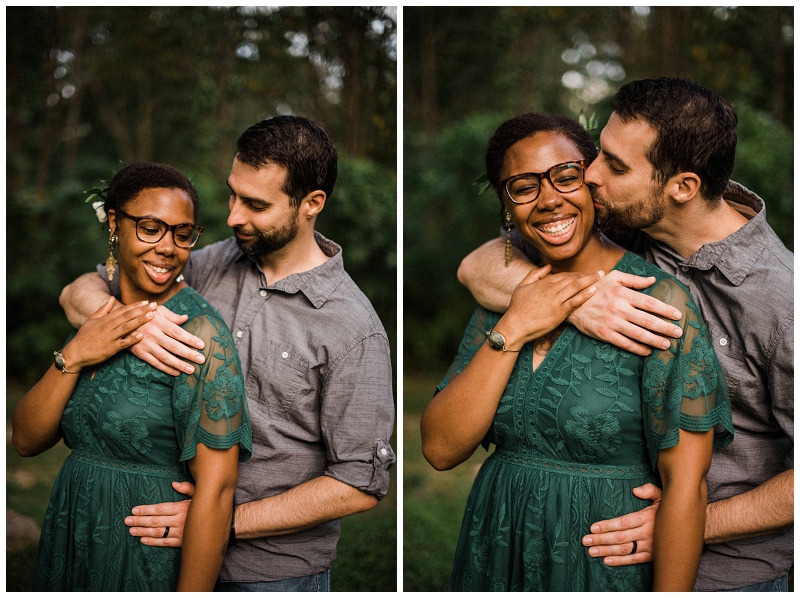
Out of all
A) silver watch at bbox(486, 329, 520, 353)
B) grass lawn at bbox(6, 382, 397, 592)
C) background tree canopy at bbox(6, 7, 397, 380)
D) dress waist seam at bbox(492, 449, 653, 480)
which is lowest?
grass lawn at bbox(6, 382, 397, 592)

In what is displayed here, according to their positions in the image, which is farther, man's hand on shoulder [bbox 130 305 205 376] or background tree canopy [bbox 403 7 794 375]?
background tree canopy [bbox 403 7 794 375]

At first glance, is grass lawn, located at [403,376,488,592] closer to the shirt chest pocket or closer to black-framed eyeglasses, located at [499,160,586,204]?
the shirt chest pocket

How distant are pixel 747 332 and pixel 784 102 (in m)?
5.88

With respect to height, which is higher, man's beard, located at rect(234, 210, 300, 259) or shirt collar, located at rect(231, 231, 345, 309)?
man's beard, located at rect(234, 210, 300, 259)

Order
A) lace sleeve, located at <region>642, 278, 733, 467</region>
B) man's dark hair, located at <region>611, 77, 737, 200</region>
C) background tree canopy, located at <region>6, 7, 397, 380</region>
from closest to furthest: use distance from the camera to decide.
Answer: lace sleeve, located at <region>642, 278, 733, 467</region>, man's dark hair, located at <region>611, 77, 737, 200</region>, background tree canopy, located at <region>6, 7, 397, 380</region>

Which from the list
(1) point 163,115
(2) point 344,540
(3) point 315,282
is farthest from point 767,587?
(1) point 163,115

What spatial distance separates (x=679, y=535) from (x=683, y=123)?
3.65 ft

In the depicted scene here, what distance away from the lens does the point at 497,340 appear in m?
2.34

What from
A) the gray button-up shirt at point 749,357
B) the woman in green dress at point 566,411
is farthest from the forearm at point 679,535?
the gray button-up shirt at point 749,357

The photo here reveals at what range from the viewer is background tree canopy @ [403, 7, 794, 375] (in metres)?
7.68

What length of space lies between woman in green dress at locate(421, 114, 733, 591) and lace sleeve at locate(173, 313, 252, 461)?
58 centimetres

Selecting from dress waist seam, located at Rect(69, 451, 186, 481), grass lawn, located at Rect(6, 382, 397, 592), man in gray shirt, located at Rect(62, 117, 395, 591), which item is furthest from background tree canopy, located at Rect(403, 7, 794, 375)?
dress waist seam, located at Rect(69, 451, 186, 481)

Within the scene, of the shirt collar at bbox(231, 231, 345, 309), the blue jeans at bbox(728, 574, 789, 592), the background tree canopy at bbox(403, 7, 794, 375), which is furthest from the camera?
the background tree canopy at bbox(403, 7, 794, 375)

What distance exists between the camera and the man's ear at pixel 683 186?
2312 mm
